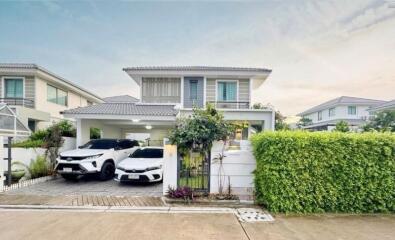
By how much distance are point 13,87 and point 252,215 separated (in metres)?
17.9

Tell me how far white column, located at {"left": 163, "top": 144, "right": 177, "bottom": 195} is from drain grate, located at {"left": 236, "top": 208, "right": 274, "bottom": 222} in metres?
1.90

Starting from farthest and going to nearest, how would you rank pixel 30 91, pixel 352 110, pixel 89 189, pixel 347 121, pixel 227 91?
1. pixel 352 110
2. pixel 347 121
3. pixel 227 91
4. pixel 30 91
5. pixel 89 189

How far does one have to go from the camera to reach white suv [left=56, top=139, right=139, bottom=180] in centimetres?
818

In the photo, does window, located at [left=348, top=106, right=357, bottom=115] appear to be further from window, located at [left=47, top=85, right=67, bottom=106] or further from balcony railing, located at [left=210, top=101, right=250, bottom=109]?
window, located at [left=47, top=85, right=67, bottom=106]

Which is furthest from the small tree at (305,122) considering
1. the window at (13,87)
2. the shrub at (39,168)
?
the shrub at (39,168)

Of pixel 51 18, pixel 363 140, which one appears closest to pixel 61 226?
pixel 363 140

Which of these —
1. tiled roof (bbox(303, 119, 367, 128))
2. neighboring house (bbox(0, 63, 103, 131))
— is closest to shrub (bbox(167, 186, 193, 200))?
neighboring house (bbox(0, 63, 103, 131))

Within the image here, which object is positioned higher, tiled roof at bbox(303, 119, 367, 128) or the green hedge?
tiled roof at bbox(303, 119, 367, 128)

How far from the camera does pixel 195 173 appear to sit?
20.7 feet

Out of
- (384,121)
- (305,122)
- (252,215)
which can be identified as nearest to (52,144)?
(252,215)

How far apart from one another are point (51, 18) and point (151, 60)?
6710mm

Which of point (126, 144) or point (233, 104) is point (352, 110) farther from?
point (126, 144)

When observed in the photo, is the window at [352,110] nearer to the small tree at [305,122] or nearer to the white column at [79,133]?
the small tree at [305,122]

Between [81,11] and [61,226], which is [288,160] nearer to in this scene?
[61,226]
